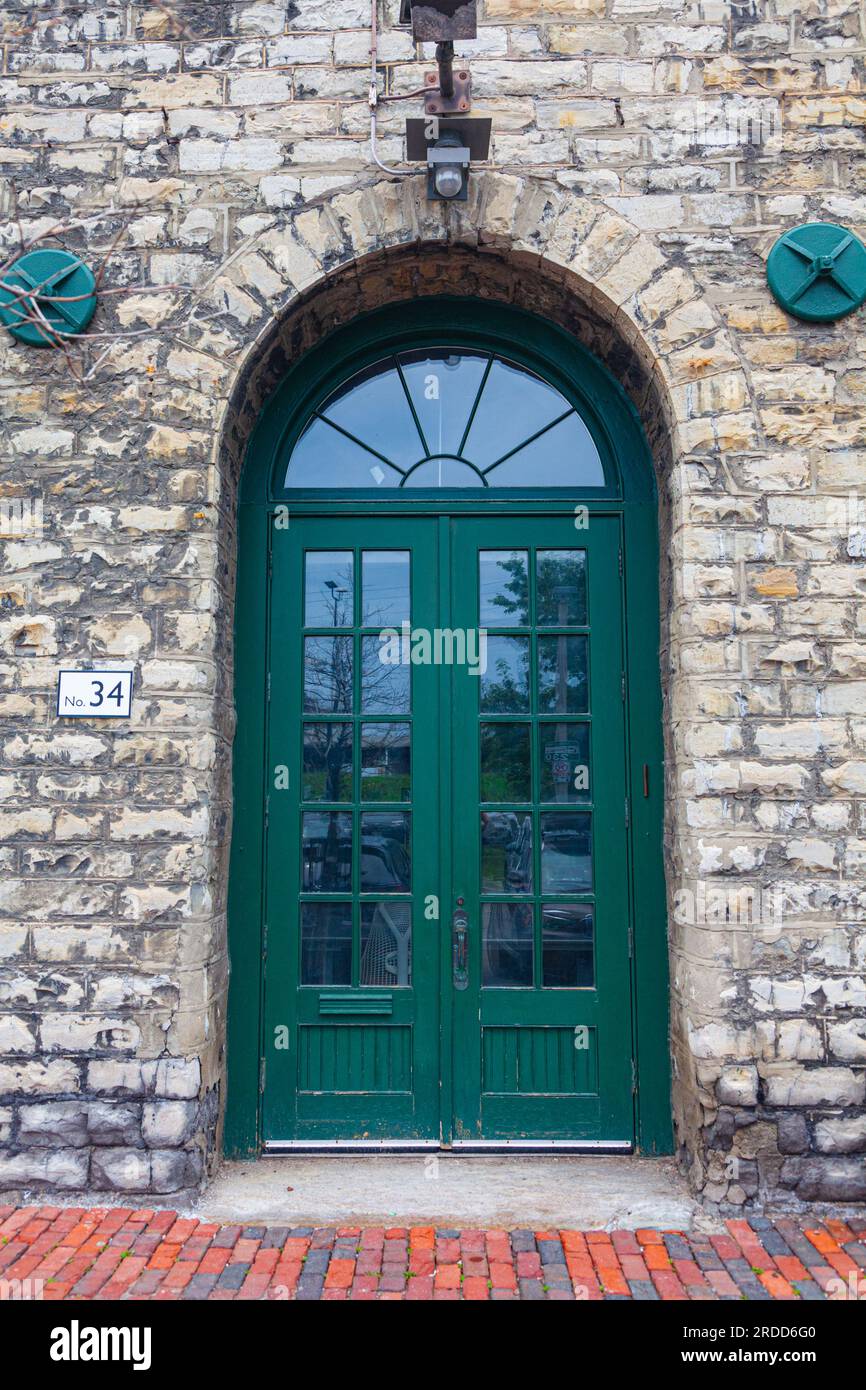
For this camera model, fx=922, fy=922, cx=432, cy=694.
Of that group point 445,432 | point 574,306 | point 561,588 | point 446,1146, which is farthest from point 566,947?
point 574,306

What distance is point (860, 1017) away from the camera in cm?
338

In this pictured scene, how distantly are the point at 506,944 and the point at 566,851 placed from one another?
0.46m

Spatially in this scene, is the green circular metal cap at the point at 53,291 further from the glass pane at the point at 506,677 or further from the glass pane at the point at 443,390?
the glass pane at the point at 506,677

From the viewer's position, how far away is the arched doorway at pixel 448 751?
3812 millimetres

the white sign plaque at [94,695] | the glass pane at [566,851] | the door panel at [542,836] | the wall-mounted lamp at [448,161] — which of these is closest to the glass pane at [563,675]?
the door panel at [542,836]

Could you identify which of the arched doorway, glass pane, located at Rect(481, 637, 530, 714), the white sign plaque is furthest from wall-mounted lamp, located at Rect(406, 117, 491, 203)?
the white sign plaque

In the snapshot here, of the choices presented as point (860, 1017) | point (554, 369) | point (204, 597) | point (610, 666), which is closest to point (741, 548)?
point (610, 666)

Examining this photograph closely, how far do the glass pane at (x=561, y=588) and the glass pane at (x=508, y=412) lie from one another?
0.53 meters

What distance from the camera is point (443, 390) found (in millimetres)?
4164

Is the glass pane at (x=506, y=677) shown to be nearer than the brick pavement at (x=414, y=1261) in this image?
No

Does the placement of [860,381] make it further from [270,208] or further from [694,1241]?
[694,1241]

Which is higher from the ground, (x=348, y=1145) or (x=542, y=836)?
(x=542, y=836)

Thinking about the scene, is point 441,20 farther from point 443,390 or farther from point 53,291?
point 53,291

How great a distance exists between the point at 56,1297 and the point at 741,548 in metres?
3.46
